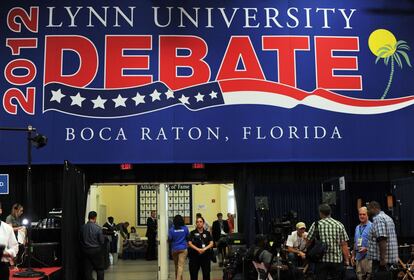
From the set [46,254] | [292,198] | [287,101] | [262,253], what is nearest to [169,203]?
[292,198]

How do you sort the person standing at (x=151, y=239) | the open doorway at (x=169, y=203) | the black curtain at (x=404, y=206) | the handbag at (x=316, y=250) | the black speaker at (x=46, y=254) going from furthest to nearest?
the open doorway at (x=169, y=203) → the person standing at (x=151, y=239) → the black curtain at (x=404, y=206) → the black speaker at (x=46, y=254) → the handbag at (x=316, y=250)

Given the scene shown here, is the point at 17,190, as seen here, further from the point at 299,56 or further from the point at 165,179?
the point at 299,56

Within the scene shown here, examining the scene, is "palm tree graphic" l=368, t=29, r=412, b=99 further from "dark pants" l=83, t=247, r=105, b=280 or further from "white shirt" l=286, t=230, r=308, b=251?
"dark pants" l=83, t=247, r=105, b=280

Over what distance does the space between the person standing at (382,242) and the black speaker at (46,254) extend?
4.81 m

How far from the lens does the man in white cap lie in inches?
338

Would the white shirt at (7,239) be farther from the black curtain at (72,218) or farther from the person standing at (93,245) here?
the person standing at (93,245)

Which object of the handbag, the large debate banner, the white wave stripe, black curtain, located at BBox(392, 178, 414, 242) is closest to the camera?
the handbag

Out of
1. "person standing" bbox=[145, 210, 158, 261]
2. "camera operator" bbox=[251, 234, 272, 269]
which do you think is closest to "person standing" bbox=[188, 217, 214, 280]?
"camera operator" bbox=[251, 234, 272, 269]

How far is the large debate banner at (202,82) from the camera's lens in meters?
10.2

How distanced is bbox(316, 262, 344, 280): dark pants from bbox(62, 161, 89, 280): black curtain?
12.7 feet

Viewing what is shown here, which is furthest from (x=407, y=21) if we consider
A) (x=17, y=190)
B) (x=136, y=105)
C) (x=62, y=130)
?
(x=17, y=190)

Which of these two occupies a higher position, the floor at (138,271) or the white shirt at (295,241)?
the white shirt at (295,241)

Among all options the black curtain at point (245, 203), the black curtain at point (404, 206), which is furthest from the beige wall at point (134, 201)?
the black curtain at point (404, 206)

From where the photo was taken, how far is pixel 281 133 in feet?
34.0
